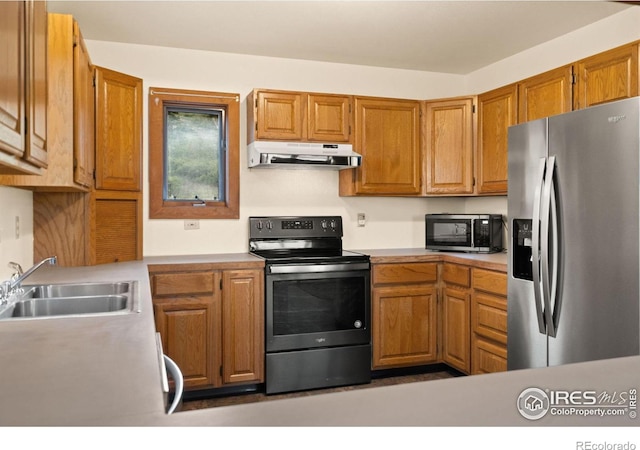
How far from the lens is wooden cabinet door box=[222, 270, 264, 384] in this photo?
3.29 m

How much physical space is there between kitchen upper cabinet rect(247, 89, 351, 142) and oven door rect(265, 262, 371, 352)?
95 centimetres

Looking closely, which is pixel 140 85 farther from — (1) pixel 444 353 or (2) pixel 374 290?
(1) pixel 444 353

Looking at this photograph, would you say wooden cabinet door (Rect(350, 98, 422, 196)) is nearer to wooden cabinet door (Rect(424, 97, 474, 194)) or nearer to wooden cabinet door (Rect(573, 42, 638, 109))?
wooden cabinet door (Rect(424, 97, 474, 194))

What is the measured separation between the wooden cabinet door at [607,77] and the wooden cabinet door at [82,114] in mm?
2667

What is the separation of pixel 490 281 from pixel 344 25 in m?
1.86

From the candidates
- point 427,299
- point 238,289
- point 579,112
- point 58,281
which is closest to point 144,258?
point 238,289

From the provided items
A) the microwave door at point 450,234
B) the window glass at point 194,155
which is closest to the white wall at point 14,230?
the window glass at point 194,155

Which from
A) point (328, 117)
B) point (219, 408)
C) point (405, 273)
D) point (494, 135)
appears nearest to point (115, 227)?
point (328, 117)

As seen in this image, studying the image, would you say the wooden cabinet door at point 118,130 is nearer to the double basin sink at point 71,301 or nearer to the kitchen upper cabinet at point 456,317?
the double basin sink at point 71,301

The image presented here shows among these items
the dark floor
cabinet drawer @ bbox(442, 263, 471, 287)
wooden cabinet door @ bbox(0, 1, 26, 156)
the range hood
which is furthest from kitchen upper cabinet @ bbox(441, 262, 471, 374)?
wooden cabinet door @ bbox(0, 1, 26, 156)

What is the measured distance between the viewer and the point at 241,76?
388cm
